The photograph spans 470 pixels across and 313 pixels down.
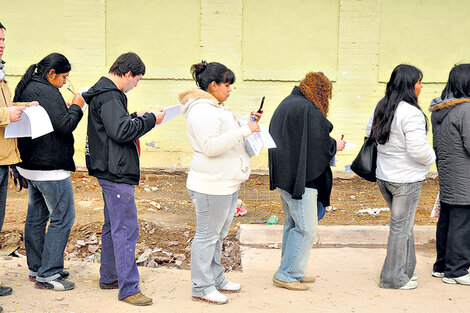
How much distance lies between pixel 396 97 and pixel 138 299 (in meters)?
2.77

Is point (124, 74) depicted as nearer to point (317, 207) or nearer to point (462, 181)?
Result: point (317, 207)

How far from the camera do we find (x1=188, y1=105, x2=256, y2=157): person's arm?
434 cm

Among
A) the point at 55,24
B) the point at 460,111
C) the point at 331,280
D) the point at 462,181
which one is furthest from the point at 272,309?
the point at 55,24

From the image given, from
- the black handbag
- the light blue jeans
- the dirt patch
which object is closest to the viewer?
the light blue jeans

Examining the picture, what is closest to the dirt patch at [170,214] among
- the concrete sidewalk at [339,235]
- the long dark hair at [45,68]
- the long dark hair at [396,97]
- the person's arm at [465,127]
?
the concrete sidewalk at [339,235]

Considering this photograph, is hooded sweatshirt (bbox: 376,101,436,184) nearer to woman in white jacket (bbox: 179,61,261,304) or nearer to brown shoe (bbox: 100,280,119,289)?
woman in white jacket (bbox: 179,61,261,304)

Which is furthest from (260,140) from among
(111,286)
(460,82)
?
(460,82)

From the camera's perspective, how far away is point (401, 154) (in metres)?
4.96

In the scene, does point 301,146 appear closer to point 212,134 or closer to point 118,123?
point 212,134

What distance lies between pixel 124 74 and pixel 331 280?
2730 mm

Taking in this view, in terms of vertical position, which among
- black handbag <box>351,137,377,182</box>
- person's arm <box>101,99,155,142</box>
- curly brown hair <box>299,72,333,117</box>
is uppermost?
curly brown hair <box>299,72,333,117</box>

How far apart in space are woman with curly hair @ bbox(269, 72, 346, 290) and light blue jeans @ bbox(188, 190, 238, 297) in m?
0.56

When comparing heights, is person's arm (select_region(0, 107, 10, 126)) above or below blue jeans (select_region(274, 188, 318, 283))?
above

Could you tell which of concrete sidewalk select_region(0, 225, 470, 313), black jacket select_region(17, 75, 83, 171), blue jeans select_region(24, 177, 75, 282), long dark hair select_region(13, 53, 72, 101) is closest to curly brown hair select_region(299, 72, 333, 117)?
concrete sidewalk select_region(0, 225, 470, 313)
